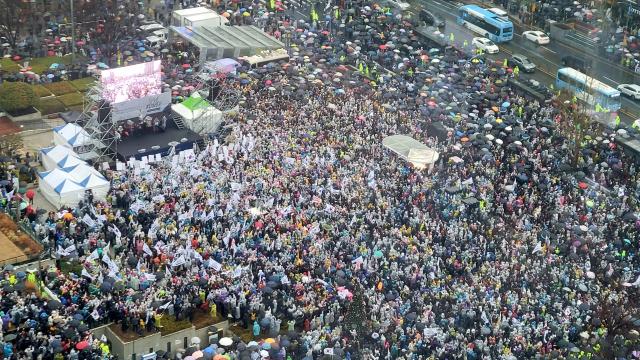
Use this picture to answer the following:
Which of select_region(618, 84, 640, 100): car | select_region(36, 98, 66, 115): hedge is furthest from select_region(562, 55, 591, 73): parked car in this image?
select_region(36, 98, 66, 115): hedge

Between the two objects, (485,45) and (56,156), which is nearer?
(56,156)

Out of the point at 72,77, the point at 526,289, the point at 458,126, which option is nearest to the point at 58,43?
the point at 72,77

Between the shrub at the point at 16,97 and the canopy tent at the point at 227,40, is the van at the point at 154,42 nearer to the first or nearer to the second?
the canopy tent at the point at 227,40

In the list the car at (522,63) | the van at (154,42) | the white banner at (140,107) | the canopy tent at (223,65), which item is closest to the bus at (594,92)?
the car at (522,63)

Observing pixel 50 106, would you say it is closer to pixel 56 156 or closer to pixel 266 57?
pixel 56 156

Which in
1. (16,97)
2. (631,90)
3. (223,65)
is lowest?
(16,97)

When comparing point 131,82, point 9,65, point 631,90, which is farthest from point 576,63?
point 9,65

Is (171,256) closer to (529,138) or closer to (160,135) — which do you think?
(160,135)
